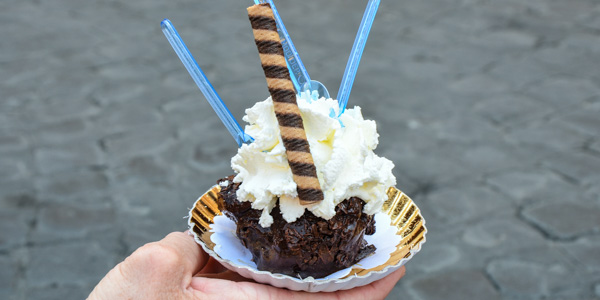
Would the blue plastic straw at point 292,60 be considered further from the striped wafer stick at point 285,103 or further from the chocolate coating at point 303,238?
the chocolate coating at point 303,238

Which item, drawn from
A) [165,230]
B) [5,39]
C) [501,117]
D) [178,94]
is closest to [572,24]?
[501,117]

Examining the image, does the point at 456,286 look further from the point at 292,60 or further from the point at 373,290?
the point at 292,60

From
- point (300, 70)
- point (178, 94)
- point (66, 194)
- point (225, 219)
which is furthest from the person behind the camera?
Answer: point (178, 94)

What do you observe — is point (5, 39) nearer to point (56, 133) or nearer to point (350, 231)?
point (56, 133)

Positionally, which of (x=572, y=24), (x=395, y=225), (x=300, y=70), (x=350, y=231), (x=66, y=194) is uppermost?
(x=300, y=70)

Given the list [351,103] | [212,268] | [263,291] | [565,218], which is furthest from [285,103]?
[351,103]

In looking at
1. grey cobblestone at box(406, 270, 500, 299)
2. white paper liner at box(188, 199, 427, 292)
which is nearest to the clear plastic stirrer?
white paper liner at box(188, 199, 427, 292)

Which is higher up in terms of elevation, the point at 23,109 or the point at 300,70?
the point at 300,70
